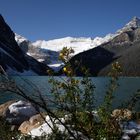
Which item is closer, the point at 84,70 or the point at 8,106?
the point at 84,70

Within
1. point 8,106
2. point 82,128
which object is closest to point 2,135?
point 82,128

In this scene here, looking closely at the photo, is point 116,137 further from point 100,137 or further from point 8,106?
point 8,106

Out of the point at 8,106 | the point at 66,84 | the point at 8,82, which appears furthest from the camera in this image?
the point at 8,106

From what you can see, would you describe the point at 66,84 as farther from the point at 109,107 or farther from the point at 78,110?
the point at 109,107

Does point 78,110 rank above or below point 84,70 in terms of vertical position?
below

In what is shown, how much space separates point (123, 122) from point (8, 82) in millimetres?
3052

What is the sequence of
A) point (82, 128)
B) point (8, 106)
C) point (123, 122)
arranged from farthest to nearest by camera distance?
point (8, 106) → point (123, 122) → point (82, 128)

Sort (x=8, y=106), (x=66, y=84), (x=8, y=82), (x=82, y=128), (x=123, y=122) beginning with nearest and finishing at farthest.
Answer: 1. (x=8, y=82)
2. (x=82, y=128)
3. (x=66, y=84)
4. (x=123, y=122)
5. (x=8, y=106)

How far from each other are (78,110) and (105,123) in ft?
2.00

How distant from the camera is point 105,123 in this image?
8586mm

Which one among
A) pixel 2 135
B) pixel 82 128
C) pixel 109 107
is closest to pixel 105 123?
pixel 109 107

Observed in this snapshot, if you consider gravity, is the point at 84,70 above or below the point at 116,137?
above

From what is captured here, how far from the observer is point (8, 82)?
6.70 meters

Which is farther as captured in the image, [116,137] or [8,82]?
[116,137]
